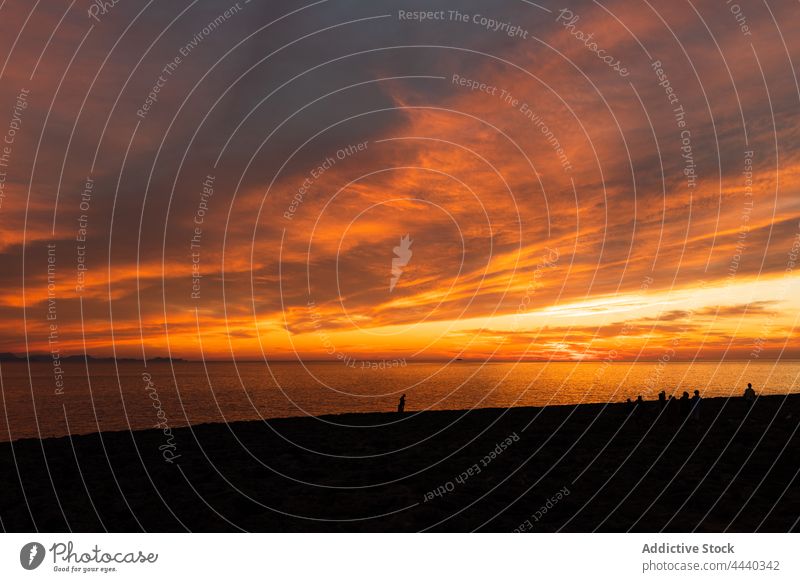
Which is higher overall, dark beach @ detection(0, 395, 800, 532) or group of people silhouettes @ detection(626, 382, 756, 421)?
group of people silhouettes @ detection(626, 382, 756, 421)

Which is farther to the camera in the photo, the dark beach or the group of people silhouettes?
the group of people silhouettes

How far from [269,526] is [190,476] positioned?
610 centimetres

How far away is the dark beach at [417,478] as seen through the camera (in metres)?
16.6

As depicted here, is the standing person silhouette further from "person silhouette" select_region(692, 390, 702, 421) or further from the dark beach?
the dark beach

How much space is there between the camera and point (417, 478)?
20672mm

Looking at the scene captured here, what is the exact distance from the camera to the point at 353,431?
30.6 meters
